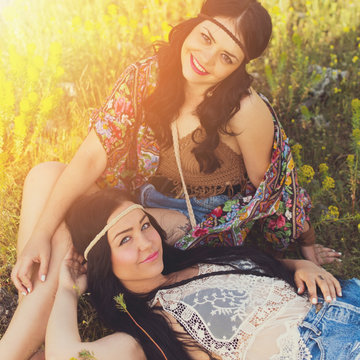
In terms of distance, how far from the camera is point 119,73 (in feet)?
12.4

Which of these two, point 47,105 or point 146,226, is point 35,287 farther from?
point 47,105

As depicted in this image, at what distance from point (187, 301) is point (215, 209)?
0.75 metres

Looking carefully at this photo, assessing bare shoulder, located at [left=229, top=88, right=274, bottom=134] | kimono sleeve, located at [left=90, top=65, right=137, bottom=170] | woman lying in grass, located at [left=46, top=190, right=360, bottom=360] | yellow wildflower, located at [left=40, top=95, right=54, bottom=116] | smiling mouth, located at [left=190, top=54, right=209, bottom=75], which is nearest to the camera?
woman lying in grass, located at [left=46, top=190, right=360, bottom=360]

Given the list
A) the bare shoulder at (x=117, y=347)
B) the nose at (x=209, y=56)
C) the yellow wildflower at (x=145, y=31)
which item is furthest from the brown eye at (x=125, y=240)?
the yellow wildflower at (x=145, y=31)

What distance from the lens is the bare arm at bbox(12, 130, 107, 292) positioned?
220 centimetres

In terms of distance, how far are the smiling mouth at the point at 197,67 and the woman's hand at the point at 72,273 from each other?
1.11 m

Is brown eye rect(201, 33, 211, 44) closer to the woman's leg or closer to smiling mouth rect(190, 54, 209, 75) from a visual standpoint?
smiling mouth rect(190, 54, 209, 75)

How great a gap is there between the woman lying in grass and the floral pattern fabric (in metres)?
0.34

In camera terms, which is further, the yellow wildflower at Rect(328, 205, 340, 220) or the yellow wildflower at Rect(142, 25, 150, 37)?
the yellow wildflower at Rect(142, 25, 150, 37)

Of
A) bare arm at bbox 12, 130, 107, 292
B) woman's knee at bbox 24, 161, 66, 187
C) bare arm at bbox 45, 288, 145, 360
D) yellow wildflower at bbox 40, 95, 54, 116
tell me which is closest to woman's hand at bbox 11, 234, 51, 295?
bare arm at bbox 12, 130, 107, 292

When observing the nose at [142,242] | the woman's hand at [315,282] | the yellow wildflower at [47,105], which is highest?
the yellow wildflower at [47,105]

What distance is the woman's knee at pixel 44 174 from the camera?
2.51 meters

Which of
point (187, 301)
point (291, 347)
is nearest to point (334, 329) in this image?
point (291, 347)

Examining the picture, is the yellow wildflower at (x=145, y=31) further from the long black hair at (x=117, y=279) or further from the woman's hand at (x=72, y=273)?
the woman's hand at (x=72, y=273)
